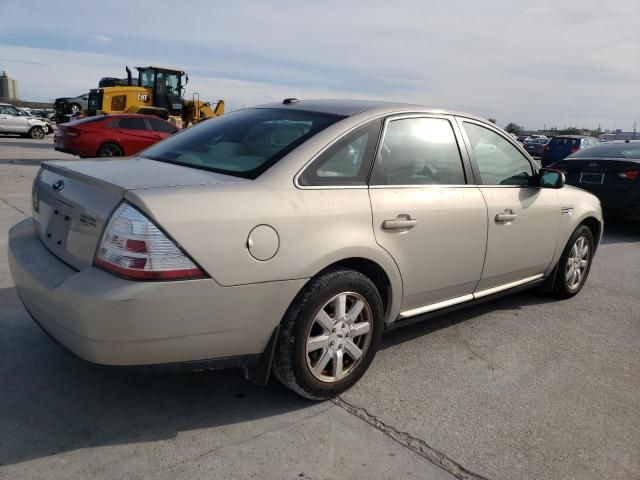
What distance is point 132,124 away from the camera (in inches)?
569

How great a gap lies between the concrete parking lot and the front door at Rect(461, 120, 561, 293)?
58 cm

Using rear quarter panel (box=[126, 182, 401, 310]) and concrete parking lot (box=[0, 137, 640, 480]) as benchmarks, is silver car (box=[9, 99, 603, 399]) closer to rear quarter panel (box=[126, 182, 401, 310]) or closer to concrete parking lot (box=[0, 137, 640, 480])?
rear quarter panel (box=[126, 182, 401, 310])

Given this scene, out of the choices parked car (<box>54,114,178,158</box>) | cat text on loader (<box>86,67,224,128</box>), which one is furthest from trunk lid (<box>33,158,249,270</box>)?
cat text on loader (<box>86,67,224,128</box>)

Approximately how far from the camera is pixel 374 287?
9.94 ft

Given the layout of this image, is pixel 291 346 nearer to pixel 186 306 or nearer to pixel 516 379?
pixel 186 306

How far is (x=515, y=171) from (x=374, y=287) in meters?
1.83

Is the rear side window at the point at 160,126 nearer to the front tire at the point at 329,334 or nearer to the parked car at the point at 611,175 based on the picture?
the parked car at the point at 611,175

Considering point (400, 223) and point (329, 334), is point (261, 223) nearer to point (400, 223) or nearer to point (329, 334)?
point (329, 334)

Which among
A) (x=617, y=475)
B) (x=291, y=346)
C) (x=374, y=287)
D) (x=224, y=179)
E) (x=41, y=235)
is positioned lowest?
(x=617, y=475)

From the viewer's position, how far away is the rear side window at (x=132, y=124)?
14.2 m

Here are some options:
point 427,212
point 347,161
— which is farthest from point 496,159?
point 347,161

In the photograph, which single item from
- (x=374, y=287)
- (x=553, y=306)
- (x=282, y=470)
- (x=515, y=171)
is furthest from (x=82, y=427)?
(x=553, y=306)

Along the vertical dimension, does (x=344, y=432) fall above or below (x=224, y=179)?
below

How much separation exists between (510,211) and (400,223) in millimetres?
1191
